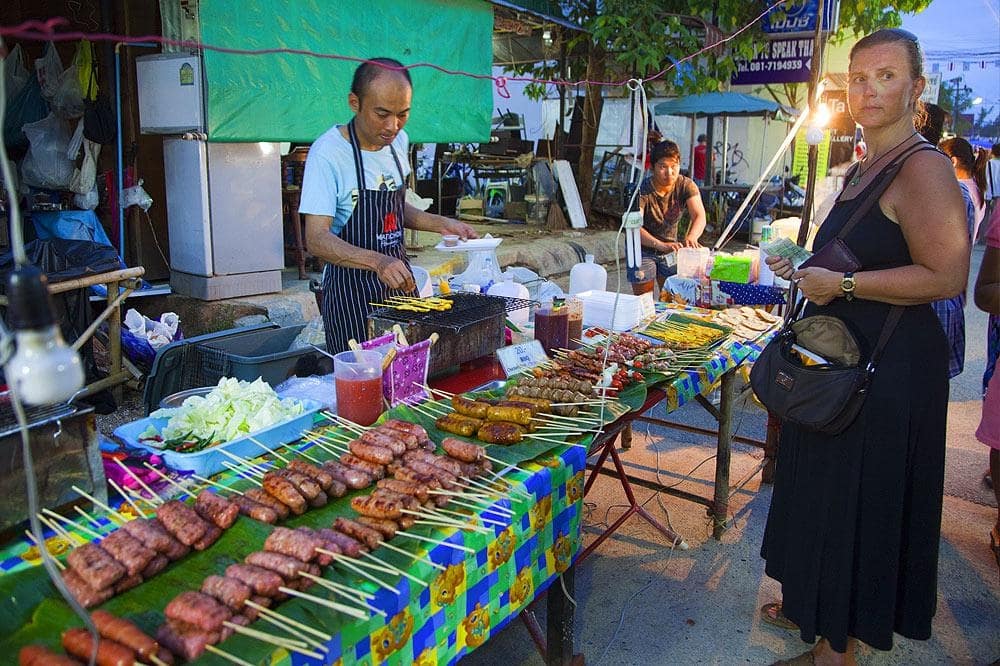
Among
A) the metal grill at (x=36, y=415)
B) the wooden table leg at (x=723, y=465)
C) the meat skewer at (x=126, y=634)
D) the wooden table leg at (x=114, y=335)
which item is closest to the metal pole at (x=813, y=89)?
the wooden table leg at (x=723, y=465)

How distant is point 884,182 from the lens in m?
2.64

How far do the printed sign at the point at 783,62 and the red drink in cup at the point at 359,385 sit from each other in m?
12.8

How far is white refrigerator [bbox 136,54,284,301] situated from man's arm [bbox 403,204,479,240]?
3419 mm

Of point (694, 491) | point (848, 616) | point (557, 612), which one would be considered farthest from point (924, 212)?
point (694, 491)

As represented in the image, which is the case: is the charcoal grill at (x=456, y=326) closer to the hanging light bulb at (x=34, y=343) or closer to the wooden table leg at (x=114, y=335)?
the hanging light bulb at (x=34, y=343)

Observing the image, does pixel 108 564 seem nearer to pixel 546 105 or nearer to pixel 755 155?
pixel 546 105

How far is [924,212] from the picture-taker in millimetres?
2531

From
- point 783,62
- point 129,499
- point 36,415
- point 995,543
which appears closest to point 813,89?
point 995,543

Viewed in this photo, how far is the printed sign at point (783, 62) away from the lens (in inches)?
526

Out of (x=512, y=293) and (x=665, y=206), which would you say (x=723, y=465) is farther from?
(x=665, y=206)

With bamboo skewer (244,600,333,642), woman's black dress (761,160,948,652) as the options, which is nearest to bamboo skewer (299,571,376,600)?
bamboo skewer (244,600,333,642)

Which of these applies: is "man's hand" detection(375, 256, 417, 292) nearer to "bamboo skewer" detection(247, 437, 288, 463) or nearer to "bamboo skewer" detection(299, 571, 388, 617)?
"bamboo skewer" detection(247, 437, 288, 463)

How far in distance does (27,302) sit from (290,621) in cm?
89

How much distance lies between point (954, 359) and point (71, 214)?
7604 millimetres
